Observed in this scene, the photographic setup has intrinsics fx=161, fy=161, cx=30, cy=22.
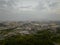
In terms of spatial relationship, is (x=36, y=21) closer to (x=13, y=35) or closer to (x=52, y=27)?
(x=52, y=27)

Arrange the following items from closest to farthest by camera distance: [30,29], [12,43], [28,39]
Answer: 1. [12,43]
2. [28,39]
3. [30,29]

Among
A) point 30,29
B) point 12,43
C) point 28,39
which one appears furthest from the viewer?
point 30,29

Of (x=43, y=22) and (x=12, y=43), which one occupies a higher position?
(x=43, y=22)

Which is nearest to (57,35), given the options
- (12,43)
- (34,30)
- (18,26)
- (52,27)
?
(52,27)

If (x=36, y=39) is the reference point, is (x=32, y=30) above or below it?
above

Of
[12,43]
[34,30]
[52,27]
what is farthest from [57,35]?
[12,43]

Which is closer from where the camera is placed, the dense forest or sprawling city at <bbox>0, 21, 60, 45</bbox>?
the dense forest

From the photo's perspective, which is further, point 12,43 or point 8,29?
point 8,29

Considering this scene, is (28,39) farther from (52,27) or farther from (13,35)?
(52,27)

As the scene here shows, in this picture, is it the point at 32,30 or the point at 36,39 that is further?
the point at 32,30

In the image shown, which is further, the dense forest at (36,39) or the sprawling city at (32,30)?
the sprawling city at (32,30)
